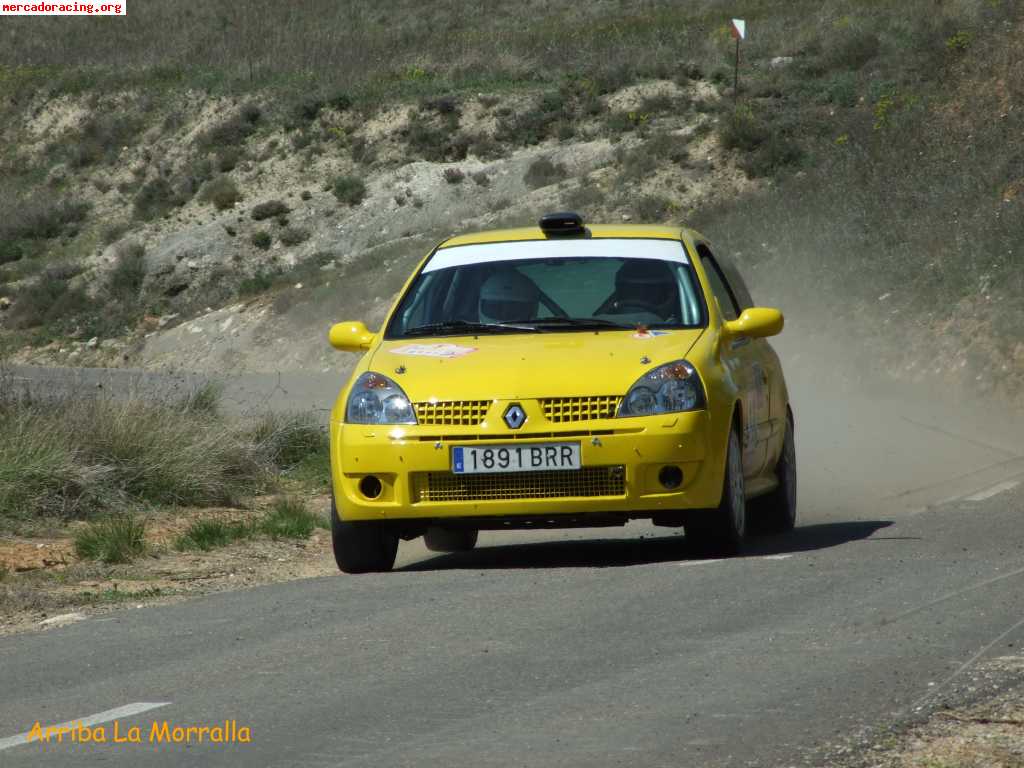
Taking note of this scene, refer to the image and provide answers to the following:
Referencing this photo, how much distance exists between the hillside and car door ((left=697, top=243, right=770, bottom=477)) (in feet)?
40.9

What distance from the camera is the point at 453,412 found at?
29.5 feet

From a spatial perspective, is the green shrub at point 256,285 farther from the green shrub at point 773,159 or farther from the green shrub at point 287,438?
the green shrub at point 287,438

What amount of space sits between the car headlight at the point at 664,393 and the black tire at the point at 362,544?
4.54ft

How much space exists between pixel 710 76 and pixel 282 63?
52.8 feet

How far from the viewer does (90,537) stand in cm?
1142

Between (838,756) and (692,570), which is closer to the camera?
(838,756)

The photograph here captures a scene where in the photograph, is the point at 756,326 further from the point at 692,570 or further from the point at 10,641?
the point at 10,641

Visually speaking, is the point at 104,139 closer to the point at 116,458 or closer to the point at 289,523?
the point at 116,458

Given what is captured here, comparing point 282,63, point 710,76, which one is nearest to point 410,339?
point 710,76

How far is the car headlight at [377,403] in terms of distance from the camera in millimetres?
9094

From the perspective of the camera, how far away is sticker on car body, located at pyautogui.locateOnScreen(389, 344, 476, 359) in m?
9.41

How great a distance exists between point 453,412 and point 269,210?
36.0 meters

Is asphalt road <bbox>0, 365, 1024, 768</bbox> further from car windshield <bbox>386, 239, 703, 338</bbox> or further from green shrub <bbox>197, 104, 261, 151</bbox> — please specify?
green shrub <bbox>197, 104, 261, 151</bbox>

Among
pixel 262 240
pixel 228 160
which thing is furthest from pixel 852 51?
pixel 228 160
